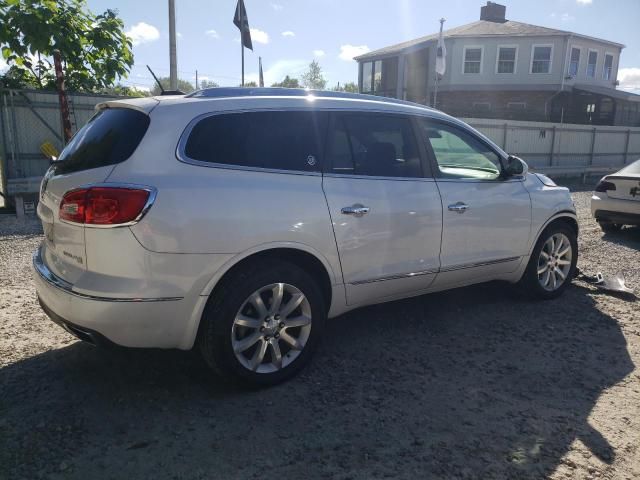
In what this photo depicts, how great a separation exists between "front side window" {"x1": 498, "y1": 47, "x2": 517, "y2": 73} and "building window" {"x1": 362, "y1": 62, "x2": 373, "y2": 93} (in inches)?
343

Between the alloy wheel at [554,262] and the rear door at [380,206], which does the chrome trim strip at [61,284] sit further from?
the alloy wheel at [554,262]

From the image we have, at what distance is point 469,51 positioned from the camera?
30391 mm

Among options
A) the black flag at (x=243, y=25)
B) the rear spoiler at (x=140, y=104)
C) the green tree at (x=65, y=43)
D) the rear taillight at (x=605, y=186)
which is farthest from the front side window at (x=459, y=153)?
the black flag at (x=243, y=25)

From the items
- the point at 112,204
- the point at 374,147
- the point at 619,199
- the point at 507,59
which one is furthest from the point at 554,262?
the point at 507,59

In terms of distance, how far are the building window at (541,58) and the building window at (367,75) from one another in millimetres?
10346

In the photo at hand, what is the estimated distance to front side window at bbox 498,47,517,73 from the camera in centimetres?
2977

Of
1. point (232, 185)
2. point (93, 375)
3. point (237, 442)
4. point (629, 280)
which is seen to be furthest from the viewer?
point (629, 280)

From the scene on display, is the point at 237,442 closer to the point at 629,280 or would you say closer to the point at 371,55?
the point at 629,280

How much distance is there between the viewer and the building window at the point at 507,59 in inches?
1172

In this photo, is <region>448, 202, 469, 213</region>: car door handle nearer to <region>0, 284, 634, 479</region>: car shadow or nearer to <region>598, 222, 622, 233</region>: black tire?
<region>0, 284, 634, 479</region>: car shadow

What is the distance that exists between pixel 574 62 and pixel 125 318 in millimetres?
33172

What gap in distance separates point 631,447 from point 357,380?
1.56 meters

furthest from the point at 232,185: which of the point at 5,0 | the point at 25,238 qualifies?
the point at 5,0

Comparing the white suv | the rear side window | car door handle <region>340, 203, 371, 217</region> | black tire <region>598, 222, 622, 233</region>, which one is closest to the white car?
black tire <region>598, 222, 622, 233</region>
